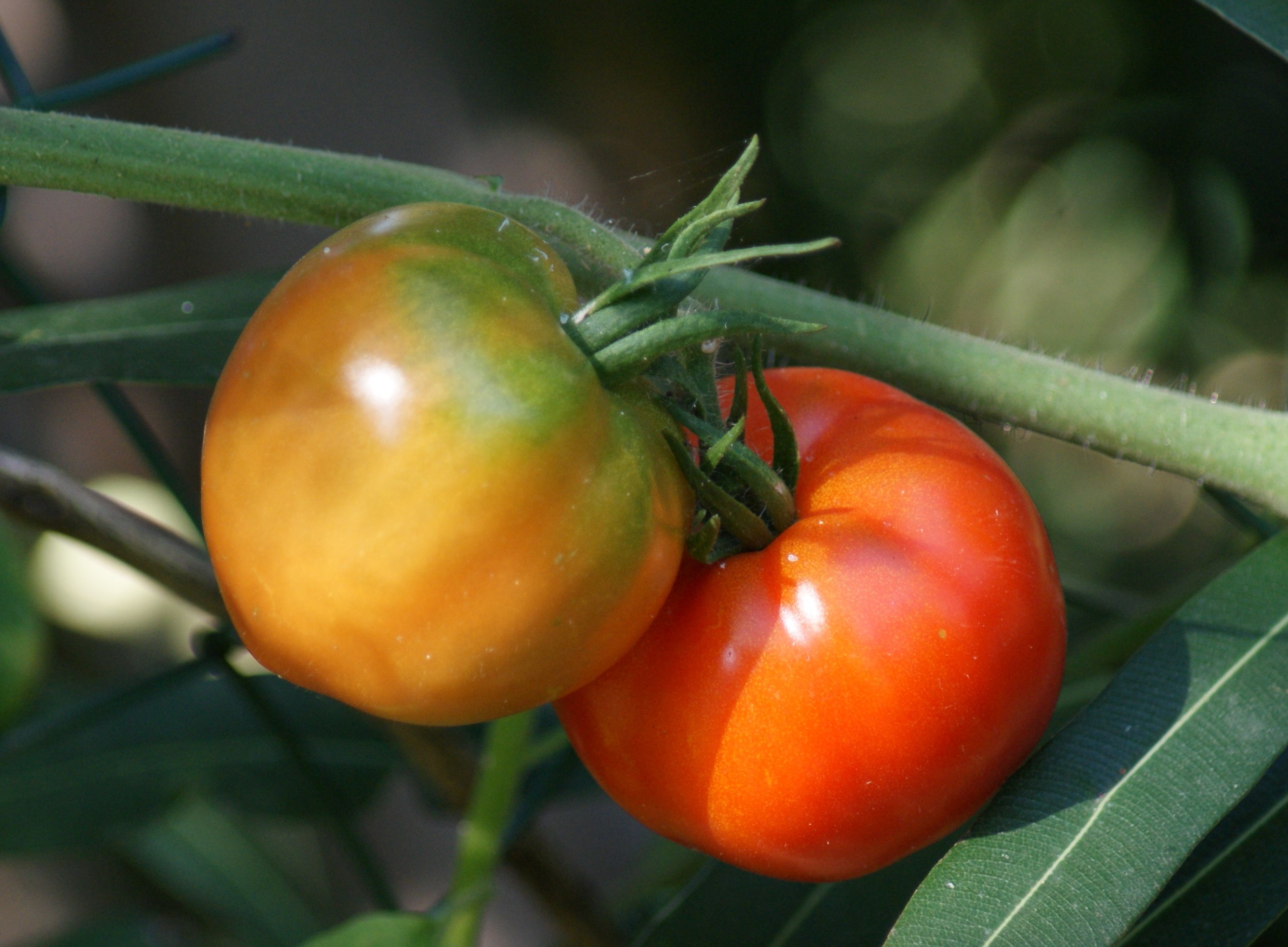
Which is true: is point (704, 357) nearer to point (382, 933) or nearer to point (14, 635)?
point (382, 933)

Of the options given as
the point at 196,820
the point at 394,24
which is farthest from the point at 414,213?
the point at 394,24

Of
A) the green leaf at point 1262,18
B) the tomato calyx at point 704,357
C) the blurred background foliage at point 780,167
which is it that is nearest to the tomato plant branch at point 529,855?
the tomato calyx at point 704,357

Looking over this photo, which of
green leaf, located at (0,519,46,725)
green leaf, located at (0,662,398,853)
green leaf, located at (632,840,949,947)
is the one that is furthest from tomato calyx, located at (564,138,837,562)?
green leaf, located at (0,662,398,853)

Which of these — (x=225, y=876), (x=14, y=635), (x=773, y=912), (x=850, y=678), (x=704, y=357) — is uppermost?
(x=704, y=357)

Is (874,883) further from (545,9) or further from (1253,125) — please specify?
(545,9)

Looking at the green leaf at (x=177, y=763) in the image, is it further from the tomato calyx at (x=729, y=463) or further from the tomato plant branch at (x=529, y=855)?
the tomato calyx at (x=729, y=463)

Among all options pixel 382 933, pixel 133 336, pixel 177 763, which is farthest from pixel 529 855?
pixel 133 336

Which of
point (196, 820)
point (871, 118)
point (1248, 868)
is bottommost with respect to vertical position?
point (196, 820)
